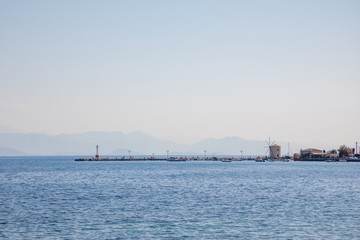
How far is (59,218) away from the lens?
124 feet

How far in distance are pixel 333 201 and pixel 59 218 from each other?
109 feet

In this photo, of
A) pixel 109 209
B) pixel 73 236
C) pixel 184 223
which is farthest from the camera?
pixel 109 209

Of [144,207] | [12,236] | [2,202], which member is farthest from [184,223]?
[2,202]

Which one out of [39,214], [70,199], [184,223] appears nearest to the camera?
[184,223]

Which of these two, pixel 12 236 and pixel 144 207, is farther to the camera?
pixel 144 207

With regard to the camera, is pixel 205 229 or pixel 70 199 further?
pixel 70 199

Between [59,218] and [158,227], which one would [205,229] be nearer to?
[158,227]

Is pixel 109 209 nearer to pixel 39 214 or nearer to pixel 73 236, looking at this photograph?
pixel 39 214

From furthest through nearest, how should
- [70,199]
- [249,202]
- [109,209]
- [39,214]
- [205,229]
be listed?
[70,199]
[249,202]
[109,209]
[39,214]
[205,229]

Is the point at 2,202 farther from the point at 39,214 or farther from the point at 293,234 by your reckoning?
the point at 293,234

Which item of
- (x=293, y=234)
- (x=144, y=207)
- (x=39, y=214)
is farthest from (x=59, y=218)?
(x=293, y=234)

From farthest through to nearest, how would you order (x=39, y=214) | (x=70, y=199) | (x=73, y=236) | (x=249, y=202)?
(x=70, y=199) → (x=249, y=202) → (x=39, y=214) → (x=73, y=236)

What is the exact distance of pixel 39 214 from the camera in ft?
133

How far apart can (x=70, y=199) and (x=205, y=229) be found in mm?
26714
